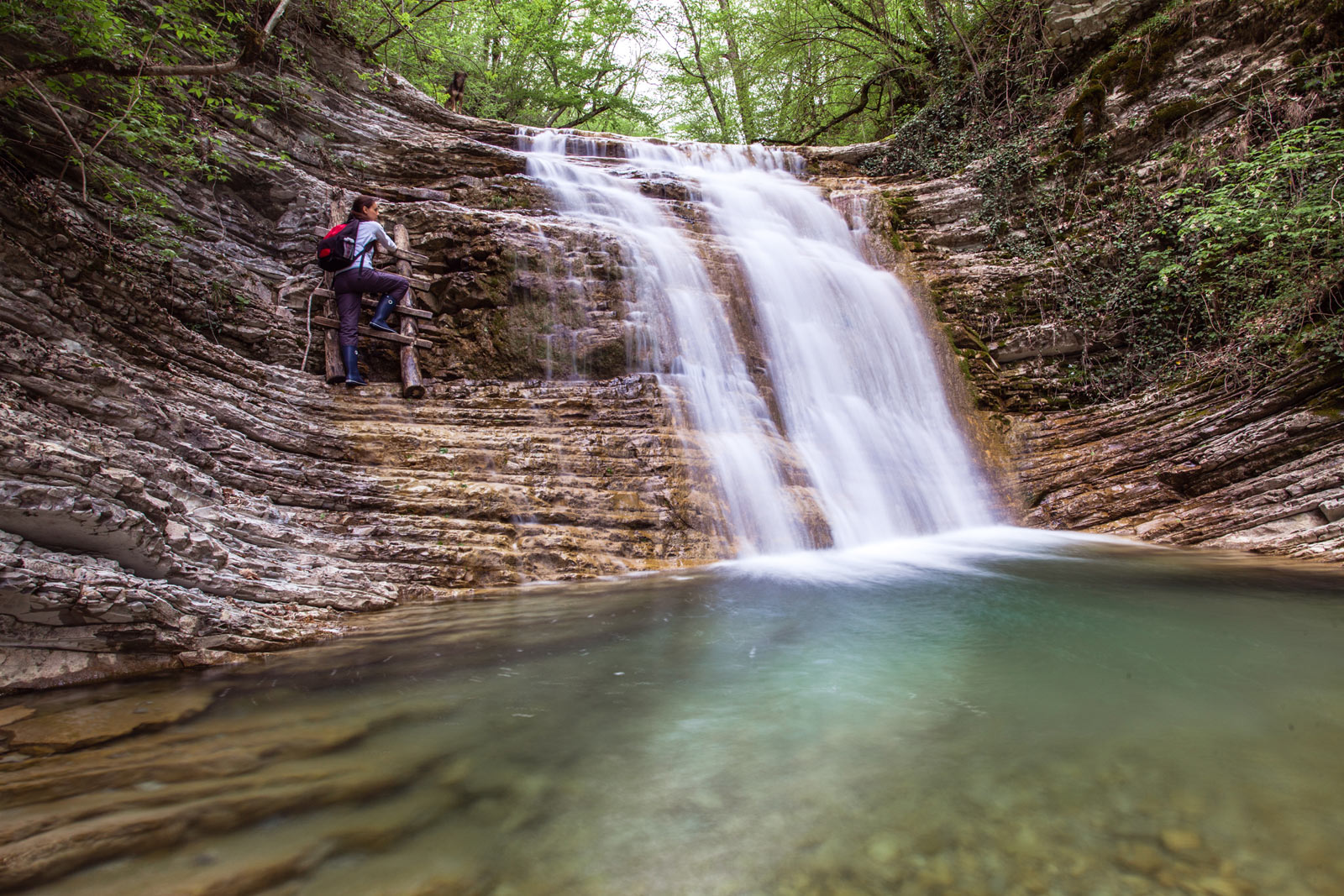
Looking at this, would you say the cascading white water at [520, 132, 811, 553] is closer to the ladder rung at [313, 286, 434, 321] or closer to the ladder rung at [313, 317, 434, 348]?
the ladder rung at [313, 286, 434, 321]

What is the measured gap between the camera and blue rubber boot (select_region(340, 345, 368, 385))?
21.9 feet

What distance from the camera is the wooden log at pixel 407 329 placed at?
6758 mm

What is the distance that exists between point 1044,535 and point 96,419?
8819 millimetres

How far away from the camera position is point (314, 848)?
170cm

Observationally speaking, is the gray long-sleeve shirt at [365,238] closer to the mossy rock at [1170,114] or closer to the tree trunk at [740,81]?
the mossy rock at [1170,114]

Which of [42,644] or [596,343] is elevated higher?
[596,343]

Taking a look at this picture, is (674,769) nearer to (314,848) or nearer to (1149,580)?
(314,848)

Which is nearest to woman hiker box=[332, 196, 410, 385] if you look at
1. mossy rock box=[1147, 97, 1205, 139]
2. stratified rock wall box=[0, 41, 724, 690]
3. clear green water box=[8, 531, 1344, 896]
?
stratified rock wall box=[0, 41, 724, 690]

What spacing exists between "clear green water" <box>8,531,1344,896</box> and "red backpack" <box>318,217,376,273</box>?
5001 mm

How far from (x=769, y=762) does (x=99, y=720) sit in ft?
8.95

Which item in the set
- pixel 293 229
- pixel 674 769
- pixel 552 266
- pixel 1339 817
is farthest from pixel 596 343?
pixel 1339 817

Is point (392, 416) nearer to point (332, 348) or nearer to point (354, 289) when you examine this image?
point (332, 348)

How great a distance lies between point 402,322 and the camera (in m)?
7.61

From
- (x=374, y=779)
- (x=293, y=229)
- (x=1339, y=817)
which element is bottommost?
(x=1339, y=817)
